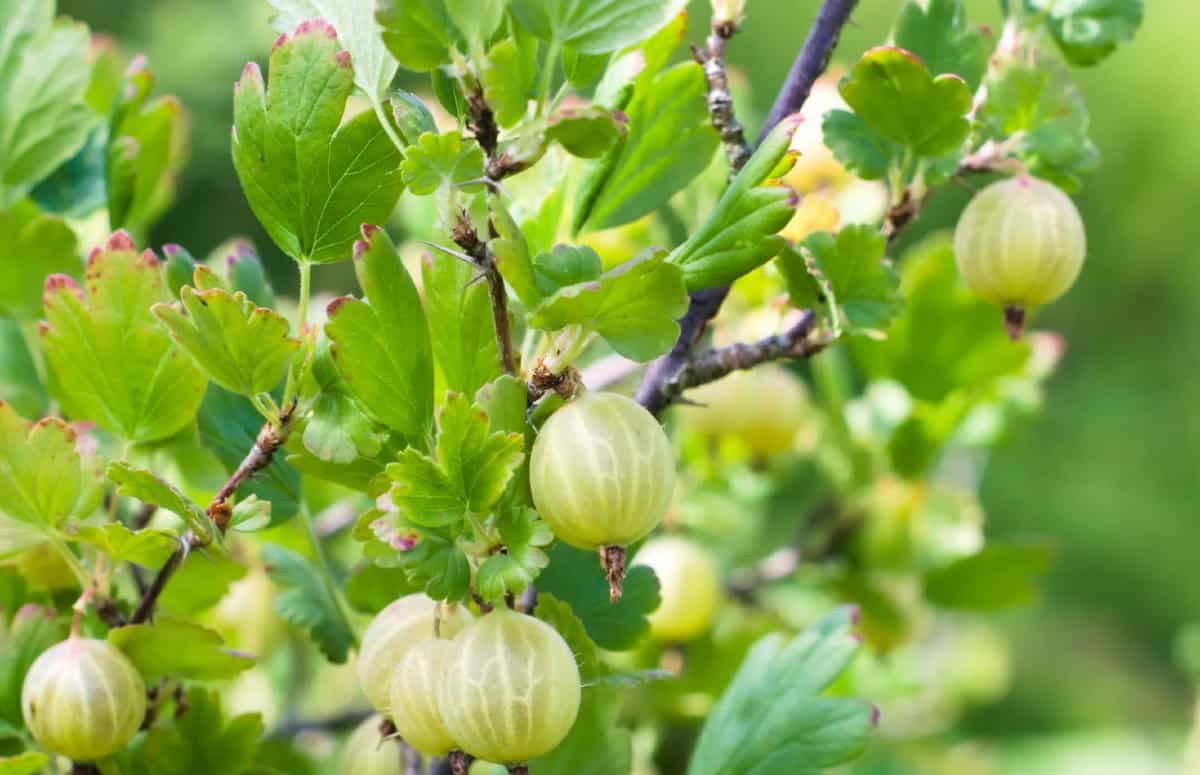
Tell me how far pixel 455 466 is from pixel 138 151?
329 millimetres

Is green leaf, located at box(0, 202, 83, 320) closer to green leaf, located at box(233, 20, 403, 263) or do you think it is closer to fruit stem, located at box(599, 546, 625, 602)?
green leaf, located at box(233, 20, 403, 263)

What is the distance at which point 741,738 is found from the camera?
0.47 meters

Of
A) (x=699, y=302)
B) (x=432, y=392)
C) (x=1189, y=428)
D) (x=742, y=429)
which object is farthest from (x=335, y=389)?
(x=1189, y=428)

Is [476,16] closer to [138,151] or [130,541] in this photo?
[130,541]

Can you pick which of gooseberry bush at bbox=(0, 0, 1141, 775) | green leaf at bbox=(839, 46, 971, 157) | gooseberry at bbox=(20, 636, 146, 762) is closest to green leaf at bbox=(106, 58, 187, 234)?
gooseberry bush at bbox=(0, 0, 1141, 775)

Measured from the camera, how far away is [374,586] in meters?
0.47

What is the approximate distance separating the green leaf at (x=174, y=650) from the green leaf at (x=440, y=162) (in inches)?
7.4

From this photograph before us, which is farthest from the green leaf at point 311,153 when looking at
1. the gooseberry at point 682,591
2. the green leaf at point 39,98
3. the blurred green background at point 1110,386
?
the blurred green background at point 1110,386

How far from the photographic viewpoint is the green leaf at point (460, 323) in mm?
364

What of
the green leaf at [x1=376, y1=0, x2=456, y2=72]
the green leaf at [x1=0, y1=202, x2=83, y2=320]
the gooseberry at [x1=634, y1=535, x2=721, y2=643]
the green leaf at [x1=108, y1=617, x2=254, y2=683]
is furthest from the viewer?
the gooseberry at [x1=634, y1=535, x2=721, y2=643]

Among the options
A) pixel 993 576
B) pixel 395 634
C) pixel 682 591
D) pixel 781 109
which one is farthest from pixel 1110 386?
pixel 395 634

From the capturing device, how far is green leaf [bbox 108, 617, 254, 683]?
0.41 m

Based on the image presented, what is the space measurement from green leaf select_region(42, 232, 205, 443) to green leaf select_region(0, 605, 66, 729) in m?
0.07

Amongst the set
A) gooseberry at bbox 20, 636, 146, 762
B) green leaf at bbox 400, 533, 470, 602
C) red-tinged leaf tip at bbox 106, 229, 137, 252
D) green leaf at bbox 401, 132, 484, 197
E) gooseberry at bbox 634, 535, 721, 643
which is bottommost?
gooseberry at bbox 634, 535, 721, 643
